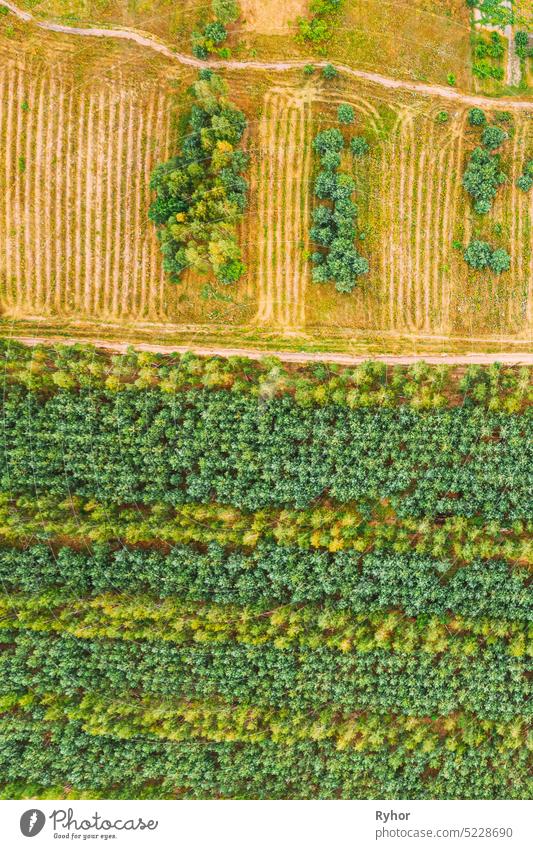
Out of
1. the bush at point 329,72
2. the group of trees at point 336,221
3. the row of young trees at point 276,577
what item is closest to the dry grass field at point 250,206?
the bush at point 329,72

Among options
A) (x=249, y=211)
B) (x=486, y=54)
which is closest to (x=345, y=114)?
(x=249, y=211)

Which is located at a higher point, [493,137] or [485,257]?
[493,137]

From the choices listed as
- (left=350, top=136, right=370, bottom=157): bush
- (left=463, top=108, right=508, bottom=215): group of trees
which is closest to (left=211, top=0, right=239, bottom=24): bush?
(left=350, top=136, right=370, bottom=157): bush

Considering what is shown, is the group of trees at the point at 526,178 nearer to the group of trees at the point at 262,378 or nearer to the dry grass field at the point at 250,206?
the dry grass field at the point at 250,206

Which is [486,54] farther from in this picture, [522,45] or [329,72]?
[329,72]

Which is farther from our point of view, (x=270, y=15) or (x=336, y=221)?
(x=270, y=15)

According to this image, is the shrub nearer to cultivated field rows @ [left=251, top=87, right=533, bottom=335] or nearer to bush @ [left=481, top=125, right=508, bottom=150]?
cultivated field rows @ [left=251, top=87, right=533, bottom=335]

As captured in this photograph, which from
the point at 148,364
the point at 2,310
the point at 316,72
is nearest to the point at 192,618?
the point at 148,364
